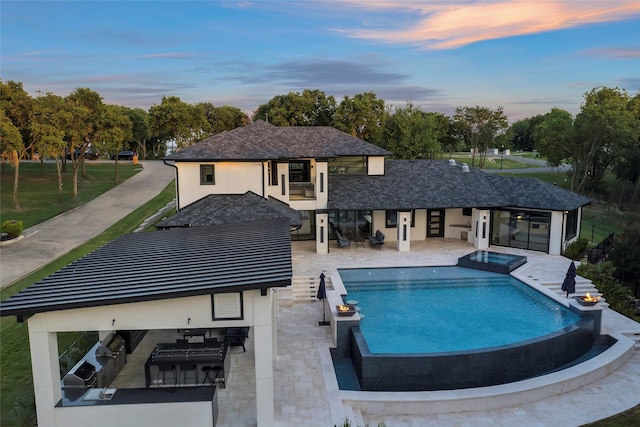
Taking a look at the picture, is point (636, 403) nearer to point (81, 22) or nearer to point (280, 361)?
point (280, 361)

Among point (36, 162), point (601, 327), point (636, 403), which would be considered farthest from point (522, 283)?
point (36, 162)

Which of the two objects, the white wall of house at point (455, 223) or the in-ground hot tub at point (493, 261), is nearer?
the in-ground hot tub at point (493, 261)

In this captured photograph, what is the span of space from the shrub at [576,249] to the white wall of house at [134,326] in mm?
21977

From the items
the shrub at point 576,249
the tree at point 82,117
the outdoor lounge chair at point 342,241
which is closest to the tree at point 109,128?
the tree at point 82,117

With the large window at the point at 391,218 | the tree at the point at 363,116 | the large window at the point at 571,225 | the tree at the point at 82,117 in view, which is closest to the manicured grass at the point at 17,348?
the tree at the point at 82,117

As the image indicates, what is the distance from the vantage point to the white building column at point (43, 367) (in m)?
10.2

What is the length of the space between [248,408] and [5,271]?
18369mm

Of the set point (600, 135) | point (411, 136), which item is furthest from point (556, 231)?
point (411, 136)

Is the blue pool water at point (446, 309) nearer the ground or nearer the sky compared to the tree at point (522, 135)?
nearer the ground

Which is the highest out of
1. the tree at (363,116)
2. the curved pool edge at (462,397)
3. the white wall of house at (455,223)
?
the tree at (363,116)

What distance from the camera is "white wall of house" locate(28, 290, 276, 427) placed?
10188 millimetres

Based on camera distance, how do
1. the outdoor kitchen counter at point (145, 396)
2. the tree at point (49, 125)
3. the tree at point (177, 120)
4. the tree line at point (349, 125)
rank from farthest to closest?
the tree at point (177, 120), the tree line at point (349, 125), the tree at point (49, 125), the outdoor kitchen counter at point (145, 396)

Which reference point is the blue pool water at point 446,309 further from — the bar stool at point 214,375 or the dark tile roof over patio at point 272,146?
the dark tile roof over patio at point 272,146

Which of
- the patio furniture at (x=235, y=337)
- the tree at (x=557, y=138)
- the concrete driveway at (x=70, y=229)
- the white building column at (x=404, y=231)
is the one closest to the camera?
the patio furniture at (x=235, y=337)
